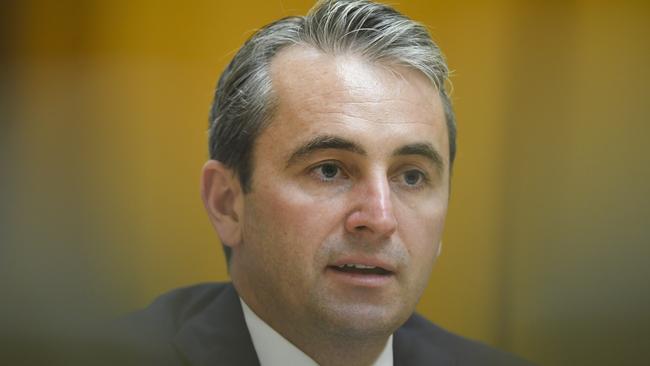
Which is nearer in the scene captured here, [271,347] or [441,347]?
[271,347]

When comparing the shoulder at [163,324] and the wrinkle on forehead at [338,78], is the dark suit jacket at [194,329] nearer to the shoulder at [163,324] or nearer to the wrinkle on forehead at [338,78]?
the shoulder at [163,324]

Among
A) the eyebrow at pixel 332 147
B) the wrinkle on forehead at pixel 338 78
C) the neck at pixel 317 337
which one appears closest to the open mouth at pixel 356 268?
the neck at pixel 317 337

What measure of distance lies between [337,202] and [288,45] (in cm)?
37

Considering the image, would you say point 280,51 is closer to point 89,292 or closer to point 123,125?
point 123,125

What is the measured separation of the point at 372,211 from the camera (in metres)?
1.80

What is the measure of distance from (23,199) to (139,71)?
1.25 ft

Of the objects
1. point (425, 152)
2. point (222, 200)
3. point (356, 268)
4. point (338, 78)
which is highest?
point (338, 78)

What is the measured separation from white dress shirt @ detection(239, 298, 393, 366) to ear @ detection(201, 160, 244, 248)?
18cm

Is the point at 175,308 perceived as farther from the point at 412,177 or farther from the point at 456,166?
the point at 456,166

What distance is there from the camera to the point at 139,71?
192 centimetres

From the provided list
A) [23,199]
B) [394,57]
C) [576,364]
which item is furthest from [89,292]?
[576,364]

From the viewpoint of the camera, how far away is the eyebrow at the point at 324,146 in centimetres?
182

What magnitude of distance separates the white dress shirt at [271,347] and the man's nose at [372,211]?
12.5 inches

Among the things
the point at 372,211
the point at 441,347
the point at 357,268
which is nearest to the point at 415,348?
the point at 441,347
